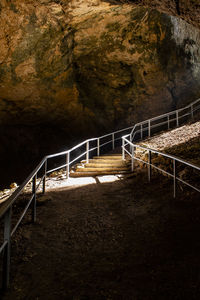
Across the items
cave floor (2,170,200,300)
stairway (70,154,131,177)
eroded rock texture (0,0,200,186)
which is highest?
eroded rock texture (0,0,200,186)

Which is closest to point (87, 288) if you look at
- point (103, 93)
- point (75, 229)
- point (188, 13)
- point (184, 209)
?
point (75, 229)

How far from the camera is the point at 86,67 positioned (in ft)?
31.9

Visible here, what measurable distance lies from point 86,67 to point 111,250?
9.36 meters

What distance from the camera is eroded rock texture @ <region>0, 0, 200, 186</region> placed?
7066 millimetres

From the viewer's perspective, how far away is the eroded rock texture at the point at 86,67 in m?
7.07

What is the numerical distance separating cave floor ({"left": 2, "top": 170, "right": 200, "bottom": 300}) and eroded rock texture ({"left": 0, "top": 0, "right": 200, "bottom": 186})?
6431 millimetres

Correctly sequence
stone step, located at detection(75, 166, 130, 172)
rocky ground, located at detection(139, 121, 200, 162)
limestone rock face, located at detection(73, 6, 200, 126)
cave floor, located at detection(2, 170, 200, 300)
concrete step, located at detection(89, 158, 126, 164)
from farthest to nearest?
1. limestone rock face, located at detection(73, 6, 200, 126)
2. concrete step, located at detection(89, 158, 126, 164)
3. stone step, located at detection(75, 166, 130, 172)
4. rocky ground, located at detection(139, 121, 200, 162)
5. cave floor, located at detection(2, 170, 200, 300)

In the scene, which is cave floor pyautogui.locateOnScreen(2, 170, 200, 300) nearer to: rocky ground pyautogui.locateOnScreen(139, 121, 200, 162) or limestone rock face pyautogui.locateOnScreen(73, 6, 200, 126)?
rocky ground pyautogui.locateOnScreen(139, 121, 200, 162)

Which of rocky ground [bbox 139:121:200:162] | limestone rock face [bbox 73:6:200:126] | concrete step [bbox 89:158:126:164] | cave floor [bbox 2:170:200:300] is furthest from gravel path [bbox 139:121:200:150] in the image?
limestone rock face [bbox 73:6:200:126]

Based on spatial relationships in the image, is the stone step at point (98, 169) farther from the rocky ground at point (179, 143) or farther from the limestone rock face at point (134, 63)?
the limestone rock face at point (134, 63)

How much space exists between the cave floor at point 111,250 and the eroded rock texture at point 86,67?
643 centimetres

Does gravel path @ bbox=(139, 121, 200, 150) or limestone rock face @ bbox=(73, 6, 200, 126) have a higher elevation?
limestone rock face @ bbox=(73, 6, 200, 126)

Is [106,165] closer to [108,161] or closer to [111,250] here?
[108,161]

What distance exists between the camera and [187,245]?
216 centimetres
